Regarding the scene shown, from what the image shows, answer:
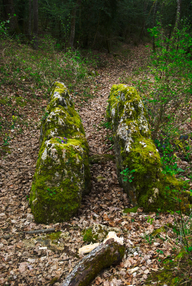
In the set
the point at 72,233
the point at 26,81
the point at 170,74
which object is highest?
the point at 170,74

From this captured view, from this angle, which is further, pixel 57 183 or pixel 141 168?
pixel 141 168

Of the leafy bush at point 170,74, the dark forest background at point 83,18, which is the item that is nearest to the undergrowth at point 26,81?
the dark forest background at point 83,18

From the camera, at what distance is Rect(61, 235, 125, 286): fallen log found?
9.34ft

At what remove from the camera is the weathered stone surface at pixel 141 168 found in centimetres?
441

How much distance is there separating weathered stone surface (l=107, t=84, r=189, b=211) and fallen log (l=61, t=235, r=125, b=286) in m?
1.43

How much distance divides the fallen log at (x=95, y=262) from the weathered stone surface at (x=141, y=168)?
56.4 inches

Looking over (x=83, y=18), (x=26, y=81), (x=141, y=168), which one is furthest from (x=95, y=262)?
(x=83, y=18)

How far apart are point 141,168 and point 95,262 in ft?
7.65

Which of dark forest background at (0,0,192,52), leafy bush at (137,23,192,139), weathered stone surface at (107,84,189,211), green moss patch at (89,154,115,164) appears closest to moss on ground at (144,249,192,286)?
weathered stone surface at (107,84,189,211)

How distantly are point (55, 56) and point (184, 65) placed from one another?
33.3 ft

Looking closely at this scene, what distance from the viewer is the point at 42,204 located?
14.1 ft

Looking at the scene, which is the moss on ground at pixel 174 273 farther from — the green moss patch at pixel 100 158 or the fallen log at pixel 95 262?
the green moss patch at pixel 100 158

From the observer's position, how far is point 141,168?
15.0 ft

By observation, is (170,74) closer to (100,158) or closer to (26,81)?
(100,158)
